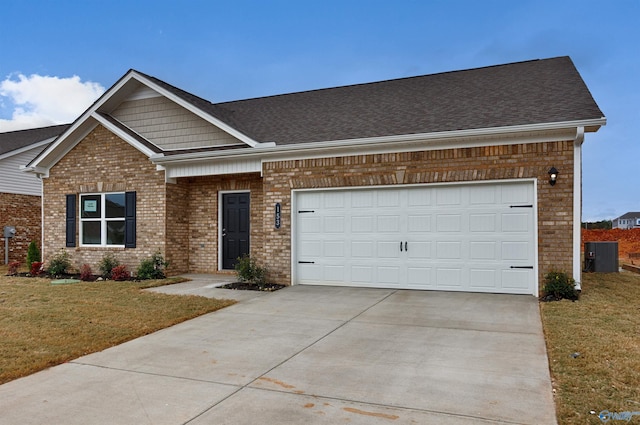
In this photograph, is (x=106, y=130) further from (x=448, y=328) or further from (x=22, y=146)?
(x=448, y=328)

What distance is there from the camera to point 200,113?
11.7 m

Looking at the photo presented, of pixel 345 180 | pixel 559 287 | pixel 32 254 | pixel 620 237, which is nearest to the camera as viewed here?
pixel 559 287

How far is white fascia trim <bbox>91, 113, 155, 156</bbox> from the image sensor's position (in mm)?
11836

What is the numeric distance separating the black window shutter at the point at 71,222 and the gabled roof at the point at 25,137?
6269 millimetres

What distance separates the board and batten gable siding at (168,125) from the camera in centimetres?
1216

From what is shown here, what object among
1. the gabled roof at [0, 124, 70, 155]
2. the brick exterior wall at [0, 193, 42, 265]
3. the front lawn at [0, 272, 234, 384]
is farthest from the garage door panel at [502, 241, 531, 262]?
the gabled roof at [0, 124, 70, 155]

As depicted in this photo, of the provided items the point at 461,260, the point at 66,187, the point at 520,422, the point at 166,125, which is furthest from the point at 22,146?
the point at 520,422

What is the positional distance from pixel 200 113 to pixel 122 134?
2.31m

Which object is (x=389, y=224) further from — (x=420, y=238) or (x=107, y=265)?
(x=107, y=265)

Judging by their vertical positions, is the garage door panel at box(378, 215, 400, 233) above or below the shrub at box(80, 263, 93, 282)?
above

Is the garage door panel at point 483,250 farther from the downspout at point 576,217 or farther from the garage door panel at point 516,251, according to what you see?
the downspout at point 576,217

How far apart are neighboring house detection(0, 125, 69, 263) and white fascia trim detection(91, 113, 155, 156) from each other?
759 centimetres

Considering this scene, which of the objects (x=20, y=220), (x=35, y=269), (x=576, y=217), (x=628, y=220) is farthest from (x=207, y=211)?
(x=628, y=220)

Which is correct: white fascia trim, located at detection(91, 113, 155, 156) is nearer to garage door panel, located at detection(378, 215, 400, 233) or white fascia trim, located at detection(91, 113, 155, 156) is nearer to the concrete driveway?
garage door panel, located at detection(378, 215, 400, 233)
